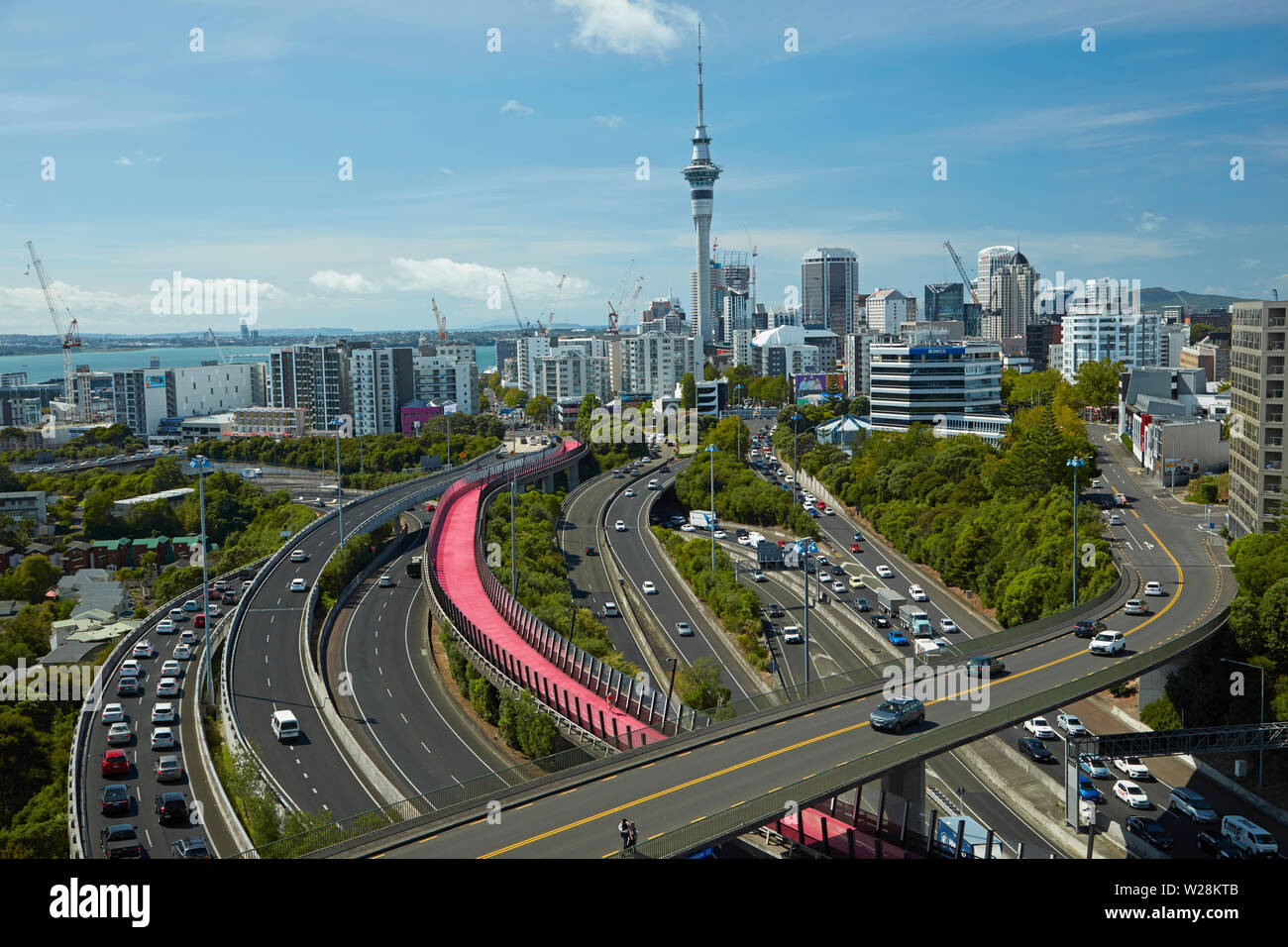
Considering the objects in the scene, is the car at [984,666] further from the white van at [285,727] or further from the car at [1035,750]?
the white van at [285,727]

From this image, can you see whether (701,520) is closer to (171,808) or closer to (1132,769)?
(1132,769)

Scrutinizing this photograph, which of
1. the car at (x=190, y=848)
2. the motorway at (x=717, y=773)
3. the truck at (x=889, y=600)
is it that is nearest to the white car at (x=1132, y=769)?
the motorway at (x=717, y=773)

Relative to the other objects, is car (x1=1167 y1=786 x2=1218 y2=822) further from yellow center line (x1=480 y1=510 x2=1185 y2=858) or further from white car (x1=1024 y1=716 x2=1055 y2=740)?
yellow center line (x1=480 y1=510 x2=1185 y2=858)

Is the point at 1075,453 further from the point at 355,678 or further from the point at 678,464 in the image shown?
the point at 678,464
